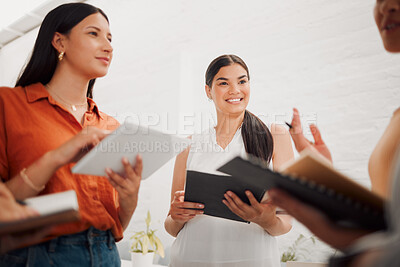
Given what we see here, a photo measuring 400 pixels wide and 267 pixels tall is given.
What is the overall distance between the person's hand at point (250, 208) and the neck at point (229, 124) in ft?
2.08

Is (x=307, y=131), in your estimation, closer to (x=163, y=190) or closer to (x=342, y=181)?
(x=163, y=190)

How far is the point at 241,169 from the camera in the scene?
0.88 meters

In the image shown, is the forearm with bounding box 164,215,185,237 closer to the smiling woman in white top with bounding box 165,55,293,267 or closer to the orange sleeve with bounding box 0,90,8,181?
the smiling woman in white top with bounding box 165,55,293,267

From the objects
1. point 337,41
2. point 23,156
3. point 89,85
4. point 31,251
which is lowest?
point 31,251

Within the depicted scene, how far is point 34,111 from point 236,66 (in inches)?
48.7

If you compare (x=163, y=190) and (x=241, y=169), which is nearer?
(x=241, y=169)

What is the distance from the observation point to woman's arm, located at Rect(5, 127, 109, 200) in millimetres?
1165

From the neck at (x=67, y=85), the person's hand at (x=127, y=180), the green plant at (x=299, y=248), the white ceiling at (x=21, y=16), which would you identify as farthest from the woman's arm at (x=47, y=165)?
the white ceiling at (x=21, y=16)

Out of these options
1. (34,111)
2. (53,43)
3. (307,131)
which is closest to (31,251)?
(34,111)

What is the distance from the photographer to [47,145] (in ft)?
4.20

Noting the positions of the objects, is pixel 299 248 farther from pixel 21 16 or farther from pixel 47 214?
pixel 21 16

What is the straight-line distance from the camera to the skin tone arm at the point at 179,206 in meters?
1.74

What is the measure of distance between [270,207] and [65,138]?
965 mm

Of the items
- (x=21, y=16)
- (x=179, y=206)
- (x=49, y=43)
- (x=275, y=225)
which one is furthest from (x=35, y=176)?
(x=21, y=16)
